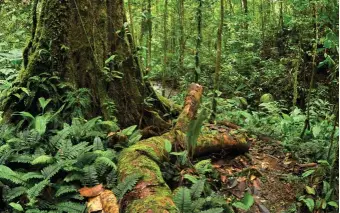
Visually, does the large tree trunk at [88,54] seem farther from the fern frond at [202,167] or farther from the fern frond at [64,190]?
the fern frond at [64,190]

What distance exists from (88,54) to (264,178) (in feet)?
11.2

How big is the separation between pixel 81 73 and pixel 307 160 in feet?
13.0

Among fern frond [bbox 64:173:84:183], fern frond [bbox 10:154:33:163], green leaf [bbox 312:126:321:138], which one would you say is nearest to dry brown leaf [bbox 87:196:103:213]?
fern frond [bbox 64:173:84:183]

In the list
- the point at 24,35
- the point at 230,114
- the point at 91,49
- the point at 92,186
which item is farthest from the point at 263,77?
the point at 92,186

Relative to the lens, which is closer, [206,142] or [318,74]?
[206,142]

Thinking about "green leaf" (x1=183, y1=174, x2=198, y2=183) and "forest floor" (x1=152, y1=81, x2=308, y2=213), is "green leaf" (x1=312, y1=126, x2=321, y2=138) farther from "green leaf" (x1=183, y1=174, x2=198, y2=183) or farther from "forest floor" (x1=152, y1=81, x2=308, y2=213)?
"green leaf" (x1=183, y1=174, x2=198, y2=183)

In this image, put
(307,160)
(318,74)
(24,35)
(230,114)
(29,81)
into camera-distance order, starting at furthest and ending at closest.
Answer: (318,74), (24,35), (230,114), (307,160), (29,81)

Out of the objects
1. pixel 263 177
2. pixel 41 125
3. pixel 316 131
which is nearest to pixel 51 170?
pixel 41 125

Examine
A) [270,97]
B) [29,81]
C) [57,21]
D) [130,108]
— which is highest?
[57,21]

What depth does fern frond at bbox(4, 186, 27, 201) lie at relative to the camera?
150 inches

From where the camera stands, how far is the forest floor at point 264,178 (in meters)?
5.00

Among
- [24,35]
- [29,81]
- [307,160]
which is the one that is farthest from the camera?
[24,35]

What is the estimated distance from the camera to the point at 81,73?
19.4ft

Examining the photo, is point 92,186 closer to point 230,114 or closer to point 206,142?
point 206,142
